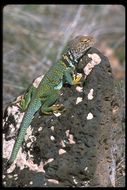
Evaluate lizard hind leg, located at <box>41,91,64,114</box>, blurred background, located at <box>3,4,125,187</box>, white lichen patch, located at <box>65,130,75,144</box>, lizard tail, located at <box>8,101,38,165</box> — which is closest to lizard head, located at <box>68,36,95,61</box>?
lizard hind leg, located at <box>41,91,64,114</box>

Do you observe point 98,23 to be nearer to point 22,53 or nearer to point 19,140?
point 22,53

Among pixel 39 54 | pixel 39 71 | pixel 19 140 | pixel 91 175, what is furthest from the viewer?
pixel 39 54

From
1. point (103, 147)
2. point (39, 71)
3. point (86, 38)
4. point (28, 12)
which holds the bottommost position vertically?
point (103, 147)

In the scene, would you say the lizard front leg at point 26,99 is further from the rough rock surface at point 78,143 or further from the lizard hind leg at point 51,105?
the rough rock surface at point 78,143

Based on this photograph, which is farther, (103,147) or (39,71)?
(39,71)

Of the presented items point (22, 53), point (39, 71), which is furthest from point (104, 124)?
point (22, 53)

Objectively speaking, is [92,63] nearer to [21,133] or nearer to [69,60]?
[69,60]

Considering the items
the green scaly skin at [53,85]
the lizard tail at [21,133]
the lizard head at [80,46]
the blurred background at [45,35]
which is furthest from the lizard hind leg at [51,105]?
the blurred background at [45,35]
